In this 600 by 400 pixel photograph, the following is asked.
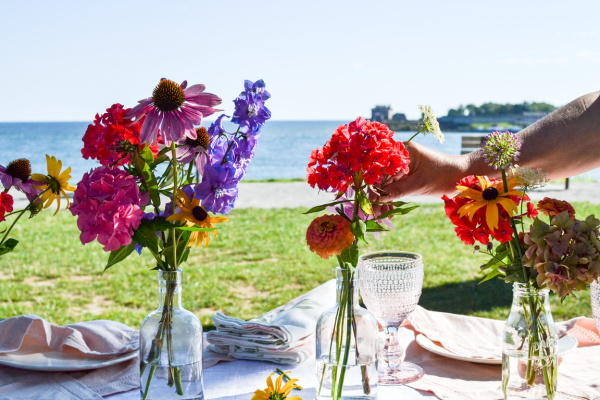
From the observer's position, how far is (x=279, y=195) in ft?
29.9

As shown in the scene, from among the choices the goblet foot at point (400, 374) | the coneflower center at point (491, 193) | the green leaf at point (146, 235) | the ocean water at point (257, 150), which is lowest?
the goblet foot at point (400, 374)

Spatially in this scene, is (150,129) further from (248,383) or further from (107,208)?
(248,383)

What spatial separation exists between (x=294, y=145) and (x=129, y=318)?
4136cm

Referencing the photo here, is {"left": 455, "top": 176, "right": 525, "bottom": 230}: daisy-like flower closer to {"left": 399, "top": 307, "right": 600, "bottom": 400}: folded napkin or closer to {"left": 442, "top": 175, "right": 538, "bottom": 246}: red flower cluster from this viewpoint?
{"left": 442, "top": 175, "right": 538, "bottom": 246}: red flower cluster

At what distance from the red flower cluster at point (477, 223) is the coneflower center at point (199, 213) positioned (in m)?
0.38

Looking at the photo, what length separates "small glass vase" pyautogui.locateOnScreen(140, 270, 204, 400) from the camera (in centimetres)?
91

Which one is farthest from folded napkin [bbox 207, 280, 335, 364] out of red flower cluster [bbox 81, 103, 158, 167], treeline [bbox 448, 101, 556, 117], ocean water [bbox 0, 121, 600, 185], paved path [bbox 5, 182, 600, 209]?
treeline [bbox 448, 101, 556, 117]

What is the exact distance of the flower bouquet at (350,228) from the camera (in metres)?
0.88

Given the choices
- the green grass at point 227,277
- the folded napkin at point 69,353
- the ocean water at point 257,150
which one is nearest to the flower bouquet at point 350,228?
the folded napkin at point 69,353

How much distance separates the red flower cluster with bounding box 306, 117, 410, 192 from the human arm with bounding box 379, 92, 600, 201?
50cm

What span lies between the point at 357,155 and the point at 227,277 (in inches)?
162

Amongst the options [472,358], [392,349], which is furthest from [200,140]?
[472,358]

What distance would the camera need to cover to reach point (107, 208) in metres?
0.81

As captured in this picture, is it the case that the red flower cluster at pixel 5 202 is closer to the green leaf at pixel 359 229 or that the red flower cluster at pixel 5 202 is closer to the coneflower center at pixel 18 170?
the coneflower center at pixel 18 170
